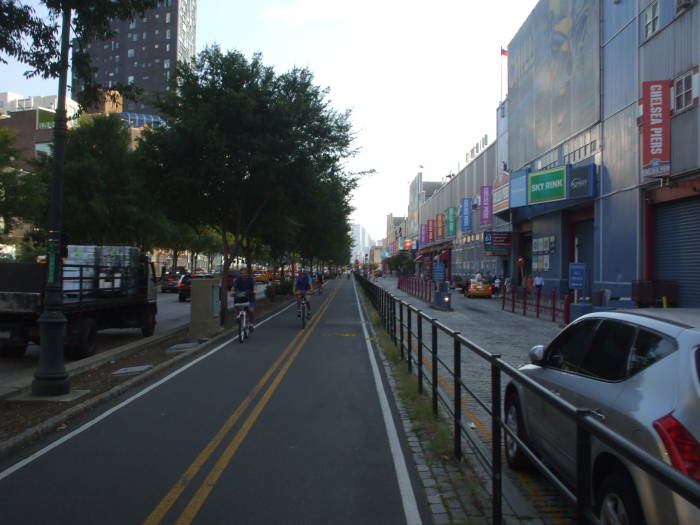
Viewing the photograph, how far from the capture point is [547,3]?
33.5 meters

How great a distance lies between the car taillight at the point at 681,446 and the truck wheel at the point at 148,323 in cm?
1523

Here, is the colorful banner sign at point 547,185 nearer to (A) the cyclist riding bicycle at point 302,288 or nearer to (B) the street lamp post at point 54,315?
(A) the cyclist riding bicycle at point 302,288

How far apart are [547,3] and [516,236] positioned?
51.7 feet

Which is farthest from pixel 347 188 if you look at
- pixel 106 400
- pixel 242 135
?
pixel 106 400

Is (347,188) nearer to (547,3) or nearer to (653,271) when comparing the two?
(653,271)

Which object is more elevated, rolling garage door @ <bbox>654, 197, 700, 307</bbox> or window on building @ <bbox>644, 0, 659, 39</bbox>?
window on building @ <bbox>644, 0, 659, 39</bbox>

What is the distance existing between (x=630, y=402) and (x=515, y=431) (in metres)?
2.13

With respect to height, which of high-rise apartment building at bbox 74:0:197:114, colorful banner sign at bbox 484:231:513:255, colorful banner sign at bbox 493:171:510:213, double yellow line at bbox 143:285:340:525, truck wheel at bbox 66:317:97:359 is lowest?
double yellow line at bbox 143:285:340:525

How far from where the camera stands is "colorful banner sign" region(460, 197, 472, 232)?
55000 millimetres

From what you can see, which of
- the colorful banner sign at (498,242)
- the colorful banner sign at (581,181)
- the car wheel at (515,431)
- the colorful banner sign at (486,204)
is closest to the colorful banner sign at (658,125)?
the colorful banner sign at (581,181)

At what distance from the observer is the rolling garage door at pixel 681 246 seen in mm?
19625

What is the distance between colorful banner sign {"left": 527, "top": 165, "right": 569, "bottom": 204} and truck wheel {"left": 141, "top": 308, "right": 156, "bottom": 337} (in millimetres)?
20465

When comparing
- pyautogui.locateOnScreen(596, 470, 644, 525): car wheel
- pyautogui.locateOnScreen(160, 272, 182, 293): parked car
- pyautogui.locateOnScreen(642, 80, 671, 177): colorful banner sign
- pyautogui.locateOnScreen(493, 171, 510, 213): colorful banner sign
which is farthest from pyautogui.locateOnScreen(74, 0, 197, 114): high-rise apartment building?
pyautogui.locateOnScreen(596, 470, 644, 525): car wheel

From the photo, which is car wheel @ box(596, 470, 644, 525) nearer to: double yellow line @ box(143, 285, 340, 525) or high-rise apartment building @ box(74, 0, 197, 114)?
double yellow line @ box(143, 285, 340, 525)
